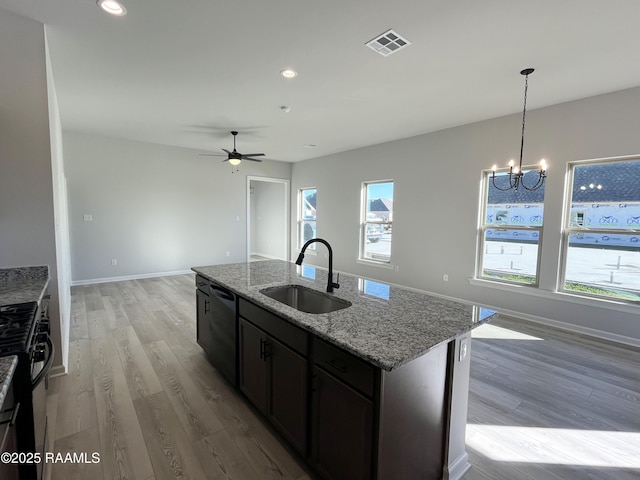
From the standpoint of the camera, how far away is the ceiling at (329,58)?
6.90 feet

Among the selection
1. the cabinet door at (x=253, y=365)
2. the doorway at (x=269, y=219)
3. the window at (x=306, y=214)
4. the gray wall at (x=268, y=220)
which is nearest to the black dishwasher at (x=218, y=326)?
the cabinet door at (x=253, y=365)

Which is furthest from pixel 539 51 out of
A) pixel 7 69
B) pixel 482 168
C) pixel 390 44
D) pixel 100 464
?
pixel 100 464

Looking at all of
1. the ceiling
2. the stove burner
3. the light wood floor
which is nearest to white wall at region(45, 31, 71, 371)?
the light wood floor

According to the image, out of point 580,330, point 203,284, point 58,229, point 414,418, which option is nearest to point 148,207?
point 58,229

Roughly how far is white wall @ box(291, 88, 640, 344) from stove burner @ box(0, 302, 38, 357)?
4.92 m

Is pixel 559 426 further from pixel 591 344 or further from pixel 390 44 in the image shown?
pixel 390 44

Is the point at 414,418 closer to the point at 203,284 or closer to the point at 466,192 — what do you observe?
the point at 203,284

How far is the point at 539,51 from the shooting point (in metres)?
2.55

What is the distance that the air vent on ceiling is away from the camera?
236cm

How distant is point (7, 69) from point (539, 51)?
164 inches

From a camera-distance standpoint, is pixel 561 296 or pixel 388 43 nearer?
pixel 388 43

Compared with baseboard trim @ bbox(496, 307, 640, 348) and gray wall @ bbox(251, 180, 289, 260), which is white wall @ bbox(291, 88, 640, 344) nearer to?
baseboard trim @ bbox(496, 307, 640, 348)

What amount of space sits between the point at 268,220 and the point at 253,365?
775 centimetres

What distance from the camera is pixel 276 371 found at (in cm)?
178
